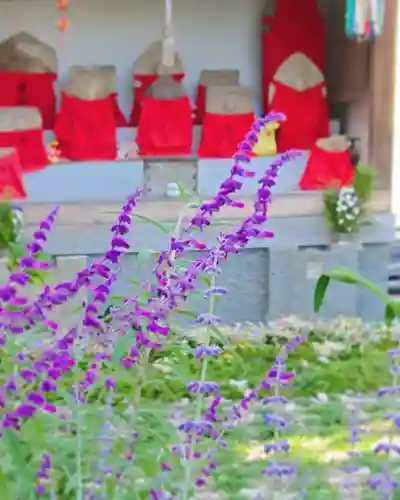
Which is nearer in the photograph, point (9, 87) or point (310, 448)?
point (310, 448)

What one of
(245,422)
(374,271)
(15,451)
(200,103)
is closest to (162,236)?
(374,271)

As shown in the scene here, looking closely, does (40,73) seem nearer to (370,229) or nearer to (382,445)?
(370,229)

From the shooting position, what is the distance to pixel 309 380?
4246 mm

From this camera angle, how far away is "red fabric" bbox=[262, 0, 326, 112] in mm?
7516

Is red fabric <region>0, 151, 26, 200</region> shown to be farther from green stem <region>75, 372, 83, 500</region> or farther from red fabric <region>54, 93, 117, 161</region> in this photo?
green stem <region>75, 372, 83, 500</region>

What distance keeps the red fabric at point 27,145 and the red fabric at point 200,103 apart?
58.0 inches

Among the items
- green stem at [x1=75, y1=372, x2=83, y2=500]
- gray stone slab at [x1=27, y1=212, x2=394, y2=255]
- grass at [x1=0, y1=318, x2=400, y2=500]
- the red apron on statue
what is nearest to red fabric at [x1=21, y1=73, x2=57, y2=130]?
gray stone slab at [x1=27, y1=212, x2=394, y2=255]

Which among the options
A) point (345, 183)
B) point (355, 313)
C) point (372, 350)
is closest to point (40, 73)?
point (345, 183)

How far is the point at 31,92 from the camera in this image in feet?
23.3

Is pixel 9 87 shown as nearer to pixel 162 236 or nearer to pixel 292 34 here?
pixel 162 236

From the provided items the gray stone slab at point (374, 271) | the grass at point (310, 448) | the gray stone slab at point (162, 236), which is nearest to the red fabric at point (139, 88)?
the gray stone slab at point (162, 236)

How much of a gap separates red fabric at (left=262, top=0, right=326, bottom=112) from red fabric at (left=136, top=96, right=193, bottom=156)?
967mm

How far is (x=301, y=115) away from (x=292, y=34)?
807 millimetres

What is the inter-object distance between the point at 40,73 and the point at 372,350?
373 centimetres
